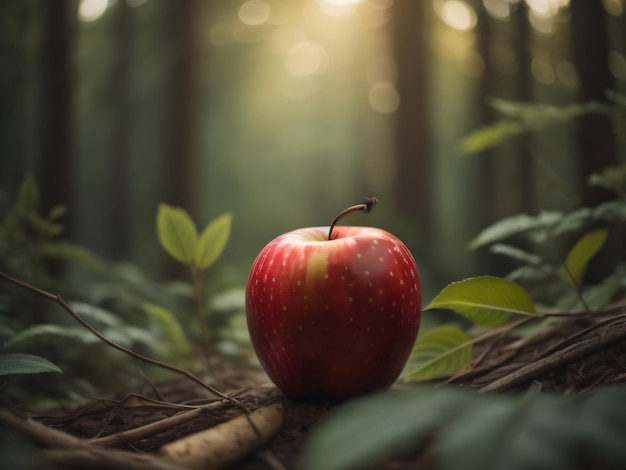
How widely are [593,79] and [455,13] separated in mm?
7718

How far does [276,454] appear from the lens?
1.15 m

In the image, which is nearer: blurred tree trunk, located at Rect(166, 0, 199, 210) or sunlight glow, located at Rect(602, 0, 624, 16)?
sunlight glow, located at Rect(602, 0, 624, 16)

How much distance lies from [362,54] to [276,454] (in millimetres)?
14812

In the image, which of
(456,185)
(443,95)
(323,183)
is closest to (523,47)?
(443,95)

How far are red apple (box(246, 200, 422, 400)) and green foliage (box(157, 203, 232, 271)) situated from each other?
1.32 ft

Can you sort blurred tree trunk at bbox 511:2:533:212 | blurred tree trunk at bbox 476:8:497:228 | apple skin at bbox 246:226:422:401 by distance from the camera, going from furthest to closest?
blurred tree trunk at bbox 476:8:497:228, blurred tree trunk at bbox 511:2:533:212, apple skin at bbox 246:226:422:401

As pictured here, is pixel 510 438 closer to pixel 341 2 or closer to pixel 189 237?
pixel 189 237

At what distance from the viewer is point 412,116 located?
7332mm

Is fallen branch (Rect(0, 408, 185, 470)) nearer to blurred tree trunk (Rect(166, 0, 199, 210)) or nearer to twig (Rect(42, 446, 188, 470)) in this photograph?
twig (Rect(42, 446, 188, 470))

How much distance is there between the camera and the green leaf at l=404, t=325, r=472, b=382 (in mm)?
1593

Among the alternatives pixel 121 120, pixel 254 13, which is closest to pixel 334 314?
pixel 121 120

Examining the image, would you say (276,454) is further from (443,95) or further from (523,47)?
(443,95)

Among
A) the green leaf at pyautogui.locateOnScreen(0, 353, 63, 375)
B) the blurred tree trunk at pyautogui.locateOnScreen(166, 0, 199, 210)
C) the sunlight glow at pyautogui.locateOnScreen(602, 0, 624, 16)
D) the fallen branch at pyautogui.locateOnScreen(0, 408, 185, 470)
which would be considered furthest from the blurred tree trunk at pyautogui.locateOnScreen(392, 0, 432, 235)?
the fallen branch at pyautogui.locateOnScreen(0, 408, 185, 470)

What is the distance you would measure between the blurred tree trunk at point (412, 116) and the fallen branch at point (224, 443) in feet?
20.8
